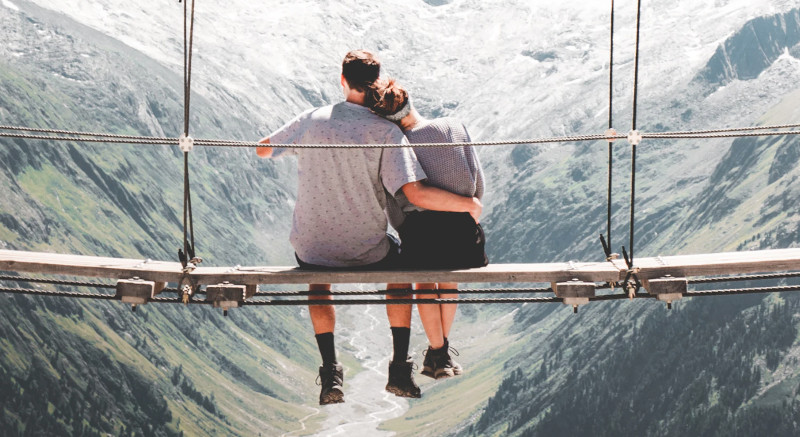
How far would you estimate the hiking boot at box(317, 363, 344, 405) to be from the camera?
886 cm

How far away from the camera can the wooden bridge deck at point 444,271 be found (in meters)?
8.32

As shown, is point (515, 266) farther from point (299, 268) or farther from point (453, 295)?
point (299, 268)

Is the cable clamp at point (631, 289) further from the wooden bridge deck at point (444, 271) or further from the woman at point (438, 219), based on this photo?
the woman at point (438, 219)

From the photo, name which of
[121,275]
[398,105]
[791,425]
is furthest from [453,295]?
[791,425]

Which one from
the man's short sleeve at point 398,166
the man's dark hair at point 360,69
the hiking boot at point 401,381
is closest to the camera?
the man's dark hair at point 360,69

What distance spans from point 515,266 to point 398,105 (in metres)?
1.70

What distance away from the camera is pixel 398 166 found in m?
8.23

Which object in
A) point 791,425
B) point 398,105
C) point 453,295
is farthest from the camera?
point 791,425

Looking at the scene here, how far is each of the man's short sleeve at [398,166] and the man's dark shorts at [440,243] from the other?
2.08 feet

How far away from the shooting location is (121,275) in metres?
8.53

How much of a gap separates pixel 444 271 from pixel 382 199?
0.83 metres

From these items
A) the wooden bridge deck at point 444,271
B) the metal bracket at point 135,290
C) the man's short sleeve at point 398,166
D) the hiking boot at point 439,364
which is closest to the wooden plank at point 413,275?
the wooden bridge deck at point 444,271

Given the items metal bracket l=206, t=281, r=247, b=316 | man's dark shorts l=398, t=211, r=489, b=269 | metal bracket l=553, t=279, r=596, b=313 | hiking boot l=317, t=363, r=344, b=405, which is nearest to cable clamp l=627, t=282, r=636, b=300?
metal bracket l=553, t=279, r=596, b=313

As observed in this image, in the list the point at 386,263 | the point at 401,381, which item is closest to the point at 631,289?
the point at 386,263
